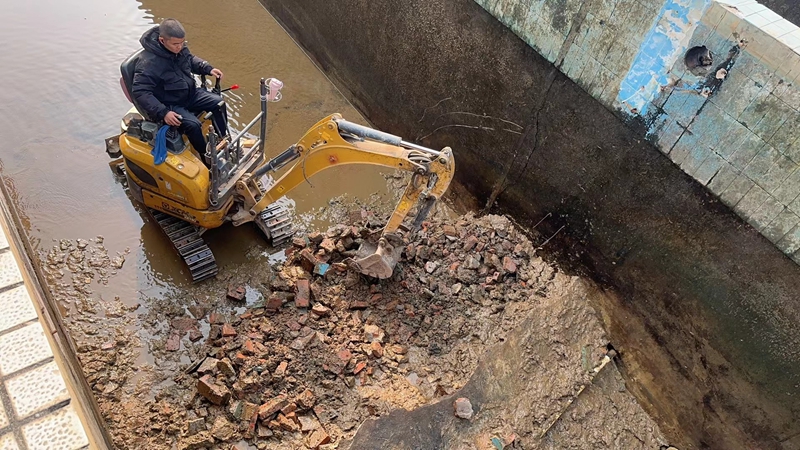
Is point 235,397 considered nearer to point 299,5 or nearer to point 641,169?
point 641,169

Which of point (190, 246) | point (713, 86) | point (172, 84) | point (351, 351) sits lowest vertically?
point (351, 351)

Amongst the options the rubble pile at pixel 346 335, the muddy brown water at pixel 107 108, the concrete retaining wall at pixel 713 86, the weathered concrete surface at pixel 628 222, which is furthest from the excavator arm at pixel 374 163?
the concrete retaining wall at pixel 713 86

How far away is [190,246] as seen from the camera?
6.27 metres

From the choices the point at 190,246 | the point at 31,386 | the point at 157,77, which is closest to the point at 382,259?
the point at 190,246

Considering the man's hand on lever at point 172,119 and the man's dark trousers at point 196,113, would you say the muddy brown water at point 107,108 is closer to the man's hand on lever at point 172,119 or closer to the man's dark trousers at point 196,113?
the man's dark trousers at point 196,113

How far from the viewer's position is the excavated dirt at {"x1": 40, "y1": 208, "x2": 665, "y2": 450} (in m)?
5.19

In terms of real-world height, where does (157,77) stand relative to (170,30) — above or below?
below

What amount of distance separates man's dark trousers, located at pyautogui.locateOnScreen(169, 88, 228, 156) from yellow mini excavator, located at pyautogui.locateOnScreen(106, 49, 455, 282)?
12 cm

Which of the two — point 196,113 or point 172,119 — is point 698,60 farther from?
point 196,113

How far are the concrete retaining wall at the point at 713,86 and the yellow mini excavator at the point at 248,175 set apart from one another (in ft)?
7.74

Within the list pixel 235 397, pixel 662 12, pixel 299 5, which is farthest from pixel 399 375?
pixel 299 5

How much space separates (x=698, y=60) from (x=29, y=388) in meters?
6.21

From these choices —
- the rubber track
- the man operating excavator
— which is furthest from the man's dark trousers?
the rubber track

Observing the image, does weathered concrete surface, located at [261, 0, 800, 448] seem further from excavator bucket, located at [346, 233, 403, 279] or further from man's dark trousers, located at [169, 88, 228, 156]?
man's dark trousers, located at [169, 88, 228, 156]
